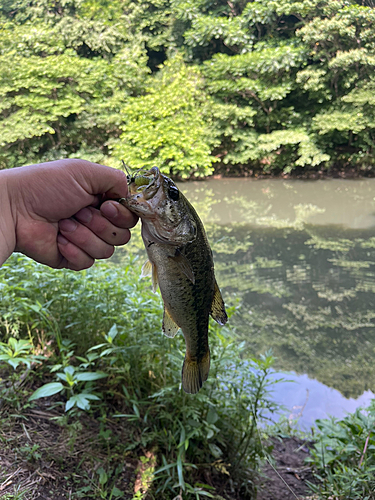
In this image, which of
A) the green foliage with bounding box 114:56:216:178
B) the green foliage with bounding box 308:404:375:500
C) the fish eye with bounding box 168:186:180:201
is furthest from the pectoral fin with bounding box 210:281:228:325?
the green foliage with bounding box 114:56:216:178

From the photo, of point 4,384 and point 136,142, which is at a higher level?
point 4,384

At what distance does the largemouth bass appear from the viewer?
903 millimetres

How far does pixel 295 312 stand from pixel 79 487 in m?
3.25

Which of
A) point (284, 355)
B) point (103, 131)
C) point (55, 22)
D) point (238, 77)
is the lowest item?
point (103, 131)

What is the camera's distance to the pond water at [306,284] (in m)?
3.21

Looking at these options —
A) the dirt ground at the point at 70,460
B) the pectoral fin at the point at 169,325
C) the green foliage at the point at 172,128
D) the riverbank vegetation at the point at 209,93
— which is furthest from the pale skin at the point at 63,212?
the green foliage at the point at 172,128

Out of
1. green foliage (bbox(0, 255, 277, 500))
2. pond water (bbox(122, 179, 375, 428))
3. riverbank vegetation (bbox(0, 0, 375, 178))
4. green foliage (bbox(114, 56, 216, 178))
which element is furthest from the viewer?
riverbank vegetation (bbox(0, 0, 375, 178))

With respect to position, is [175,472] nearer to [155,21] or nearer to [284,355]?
[284,355]

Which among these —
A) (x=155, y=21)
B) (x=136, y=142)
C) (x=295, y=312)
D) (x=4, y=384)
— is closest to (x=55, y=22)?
(x=155, y=21)

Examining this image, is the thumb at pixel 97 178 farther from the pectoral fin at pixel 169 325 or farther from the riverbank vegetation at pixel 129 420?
the riverbank vegetation at pixel 129 420

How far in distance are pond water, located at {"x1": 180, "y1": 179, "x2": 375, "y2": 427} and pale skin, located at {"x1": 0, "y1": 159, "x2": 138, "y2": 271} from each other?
5.99 ft

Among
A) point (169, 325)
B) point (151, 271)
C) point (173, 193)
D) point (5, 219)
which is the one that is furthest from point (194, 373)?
point (5, 219)

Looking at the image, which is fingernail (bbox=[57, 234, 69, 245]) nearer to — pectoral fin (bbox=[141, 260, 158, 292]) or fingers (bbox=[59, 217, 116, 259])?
fingers (bbox=[59, 217, 116, 259])

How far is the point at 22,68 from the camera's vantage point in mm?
12062
